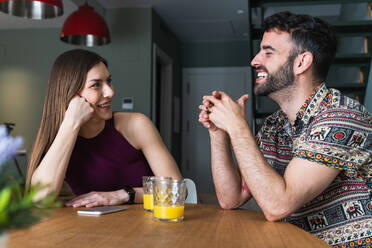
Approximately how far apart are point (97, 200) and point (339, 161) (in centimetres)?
77

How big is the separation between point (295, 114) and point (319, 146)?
0.35 m

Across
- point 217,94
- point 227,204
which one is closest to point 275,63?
point 217,94

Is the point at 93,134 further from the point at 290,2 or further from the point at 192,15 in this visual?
the point at 192,15

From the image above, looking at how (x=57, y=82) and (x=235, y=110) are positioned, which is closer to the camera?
(x=235, y=110)

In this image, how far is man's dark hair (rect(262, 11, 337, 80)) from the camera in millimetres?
1477

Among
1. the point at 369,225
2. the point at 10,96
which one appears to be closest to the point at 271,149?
the point at 369,225

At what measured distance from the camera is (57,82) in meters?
1.69

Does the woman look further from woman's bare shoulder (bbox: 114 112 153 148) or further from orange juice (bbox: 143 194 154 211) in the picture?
orange juice (bbox: 143 194 154 211)

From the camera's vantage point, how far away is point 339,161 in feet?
3.71

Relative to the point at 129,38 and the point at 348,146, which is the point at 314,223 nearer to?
the point at 348,146

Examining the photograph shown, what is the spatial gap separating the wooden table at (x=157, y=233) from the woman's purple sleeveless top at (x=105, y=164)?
56 centimetres

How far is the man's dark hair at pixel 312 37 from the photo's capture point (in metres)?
1.48

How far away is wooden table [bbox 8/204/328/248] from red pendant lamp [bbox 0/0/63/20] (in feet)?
7.51

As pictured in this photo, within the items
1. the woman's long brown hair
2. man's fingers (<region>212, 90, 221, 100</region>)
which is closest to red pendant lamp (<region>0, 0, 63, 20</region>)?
the woman's long brown hair
